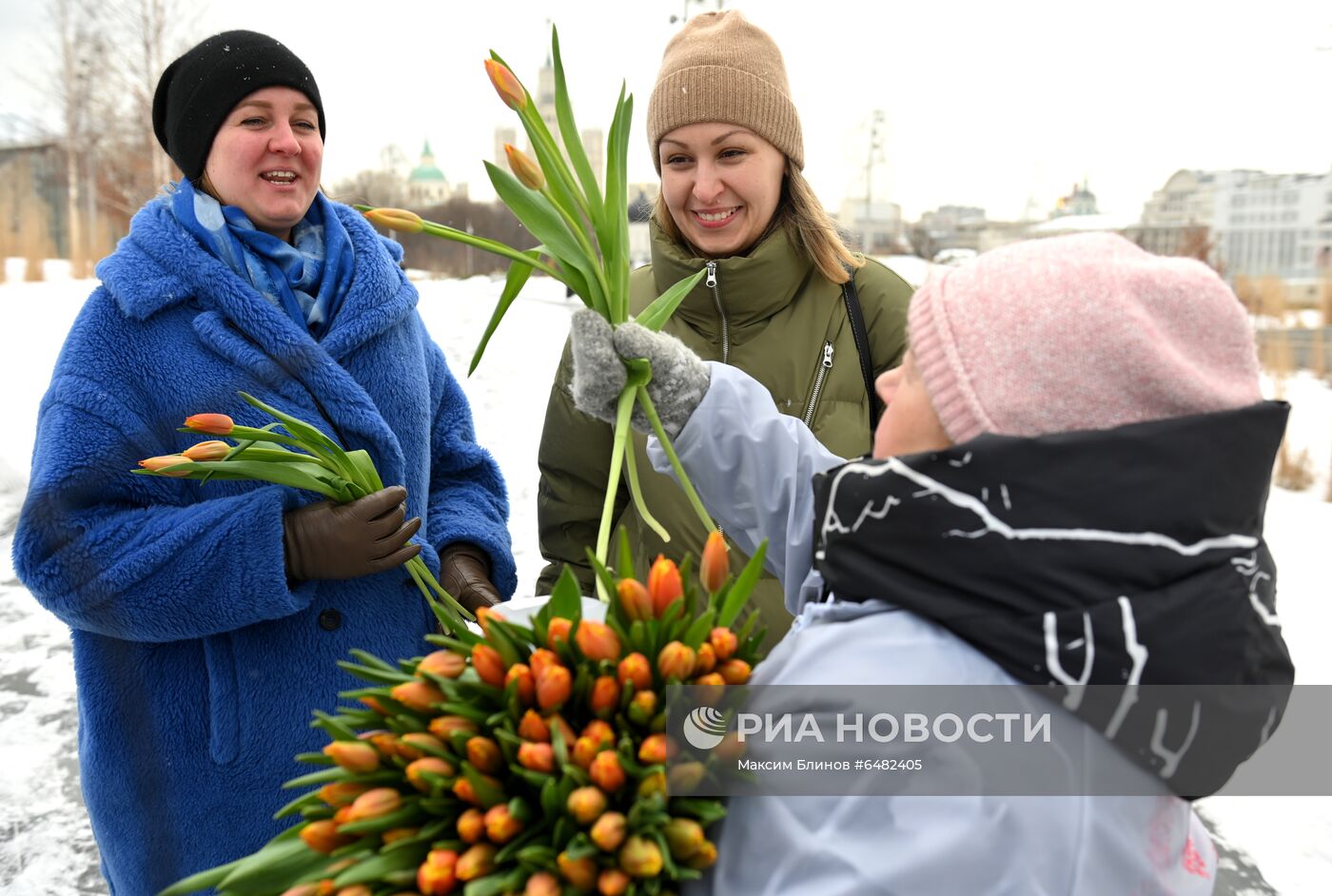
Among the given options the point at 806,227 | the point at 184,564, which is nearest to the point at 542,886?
the point at 184,564

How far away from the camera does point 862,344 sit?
72.3 inches

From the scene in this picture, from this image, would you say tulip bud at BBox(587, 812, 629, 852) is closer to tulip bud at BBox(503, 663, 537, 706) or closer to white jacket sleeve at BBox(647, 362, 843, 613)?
tulip bud at BBox(503, 663, 537, 706)

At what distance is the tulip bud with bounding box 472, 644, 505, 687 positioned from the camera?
0.79 metres

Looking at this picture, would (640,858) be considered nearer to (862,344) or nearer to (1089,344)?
(1089,344)

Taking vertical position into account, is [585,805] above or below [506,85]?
below

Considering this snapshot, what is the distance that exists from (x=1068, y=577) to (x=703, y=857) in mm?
353

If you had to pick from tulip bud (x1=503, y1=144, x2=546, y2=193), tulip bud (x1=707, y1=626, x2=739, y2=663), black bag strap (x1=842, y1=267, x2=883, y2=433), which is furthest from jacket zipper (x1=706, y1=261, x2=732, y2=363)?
tulip bud (x1=707, y1=626, x2=739, y2=663)

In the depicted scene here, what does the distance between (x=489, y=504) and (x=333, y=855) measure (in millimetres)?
1115

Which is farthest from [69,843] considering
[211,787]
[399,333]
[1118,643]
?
[1118,643]

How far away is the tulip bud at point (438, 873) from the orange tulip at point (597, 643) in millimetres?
176

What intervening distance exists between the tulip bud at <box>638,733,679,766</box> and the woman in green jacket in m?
0.98

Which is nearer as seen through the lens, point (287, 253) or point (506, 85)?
point (506, 85)

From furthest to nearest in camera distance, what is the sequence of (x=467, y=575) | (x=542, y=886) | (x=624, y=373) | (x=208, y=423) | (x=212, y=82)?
1. (x=467, y=575)
2. (x=212, y=82)
3. (x=624, y=373)
4. (x=208, y=423)
5. (x=542, y=886)

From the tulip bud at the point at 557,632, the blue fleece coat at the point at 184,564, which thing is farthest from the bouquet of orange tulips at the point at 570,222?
the blue fleece coat at the point at 184,564
